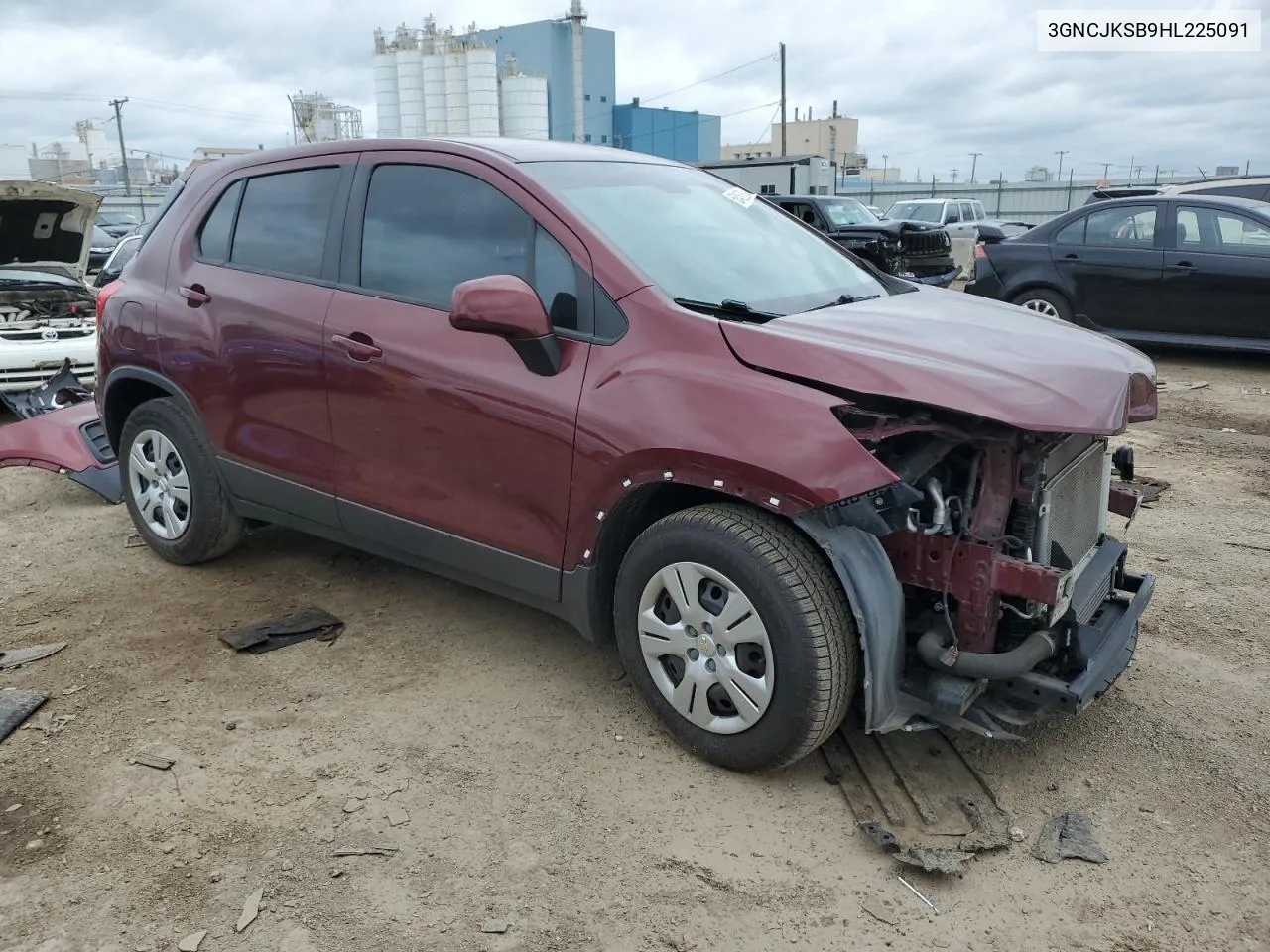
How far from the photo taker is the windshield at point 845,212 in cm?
1441

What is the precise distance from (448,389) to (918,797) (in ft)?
6.41

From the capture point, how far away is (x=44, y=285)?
8.51 meters

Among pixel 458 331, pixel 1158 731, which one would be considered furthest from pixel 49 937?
pixel 1158 731

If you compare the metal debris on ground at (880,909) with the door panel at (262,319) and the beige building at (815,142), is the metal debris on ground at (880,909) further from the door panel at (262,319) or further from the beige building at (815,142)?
the beige building at (815,142)

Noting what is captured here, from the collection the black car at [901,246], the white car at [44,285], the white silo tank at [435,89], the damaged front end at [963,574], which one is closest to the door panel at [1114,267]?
the black car at [901,246]

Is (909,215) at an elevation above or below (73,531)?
above

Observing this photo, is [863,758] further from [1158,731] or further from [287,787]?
[287,787]

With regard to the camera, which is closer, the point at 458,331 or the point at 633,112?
the point at 458,331

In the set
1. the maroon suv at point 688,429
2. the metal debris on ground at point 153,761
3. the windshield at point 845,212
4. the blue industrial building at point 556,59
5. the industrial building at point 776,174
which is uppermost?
the blue industrial building at point 556,59

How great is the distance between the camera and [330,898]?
2.54m

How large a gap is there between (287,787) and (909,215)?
21828 mm

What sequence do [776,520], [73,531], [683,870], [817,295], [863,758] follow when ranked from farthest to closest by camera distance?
[73,531] → [817,295] → [863,758] → [776,520] → [683,870]

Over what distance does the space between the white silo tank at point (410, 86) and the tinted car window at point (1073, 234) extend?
4673cm

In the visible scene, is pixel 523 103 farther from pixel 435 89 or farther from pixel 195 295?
pixel 195 295
